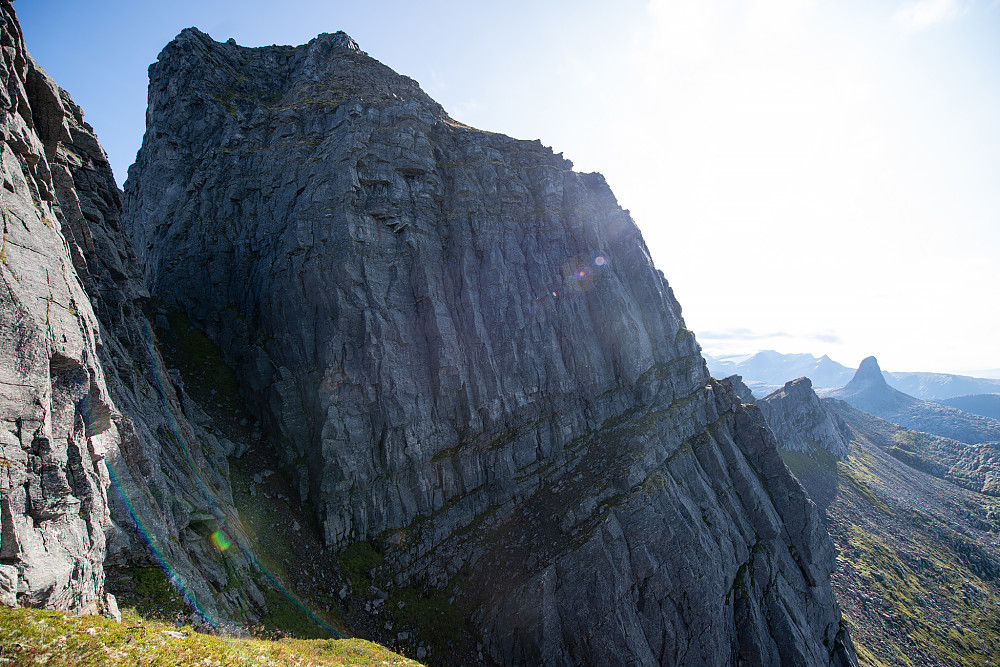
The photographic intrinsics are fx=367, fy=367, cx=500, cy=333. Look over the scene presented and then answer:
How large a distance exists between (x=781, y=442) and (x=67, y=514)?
477 ft

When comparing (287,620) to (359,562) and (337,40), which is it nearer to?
(359,562)

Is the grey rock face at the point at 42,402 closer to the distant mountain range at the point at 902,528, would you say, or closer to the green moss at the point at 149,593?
the green moss at the point at 149,593

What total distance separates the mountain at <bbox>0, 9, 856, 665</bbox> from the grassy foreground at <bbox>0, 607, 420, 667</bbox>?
4.68ft

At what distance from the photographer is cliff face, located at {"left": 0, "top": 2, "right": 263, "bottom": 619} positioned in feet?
37.5

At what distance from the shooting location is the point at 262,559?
1029 inches

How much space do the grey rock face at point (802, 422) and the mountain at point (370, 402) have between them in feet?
291

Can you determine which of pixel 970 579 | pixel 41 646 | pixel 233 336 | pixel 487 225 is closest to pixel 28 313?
pixel 41 646

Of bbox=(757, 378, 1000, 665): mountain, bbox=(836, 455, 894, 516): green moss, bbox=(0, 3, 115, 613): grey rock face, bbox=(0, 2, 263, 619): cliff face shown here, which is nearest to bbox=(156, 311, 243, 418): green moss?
bbox=(0, 2, 263, 619): cliff face

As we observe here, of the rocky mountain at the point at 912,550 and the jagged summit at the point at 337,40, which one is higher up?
the jagged summit at the point at 337,40

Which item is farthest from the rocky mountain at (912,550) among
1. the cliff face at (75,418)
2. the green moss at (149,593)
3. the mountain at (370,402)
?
the cliff face at (75,418)

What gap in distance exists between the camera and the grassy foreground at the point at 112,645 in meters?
8.57

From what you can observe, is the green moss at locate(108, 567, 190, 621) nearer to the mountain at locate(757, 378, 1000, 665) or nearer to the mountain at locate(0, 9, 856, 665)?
the mountain at locate(0, 9, 856, 665)

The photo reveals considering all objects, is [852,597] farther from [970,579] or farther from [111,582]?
[111,582]

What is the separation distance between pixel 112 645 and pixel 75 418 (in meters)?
8.97
